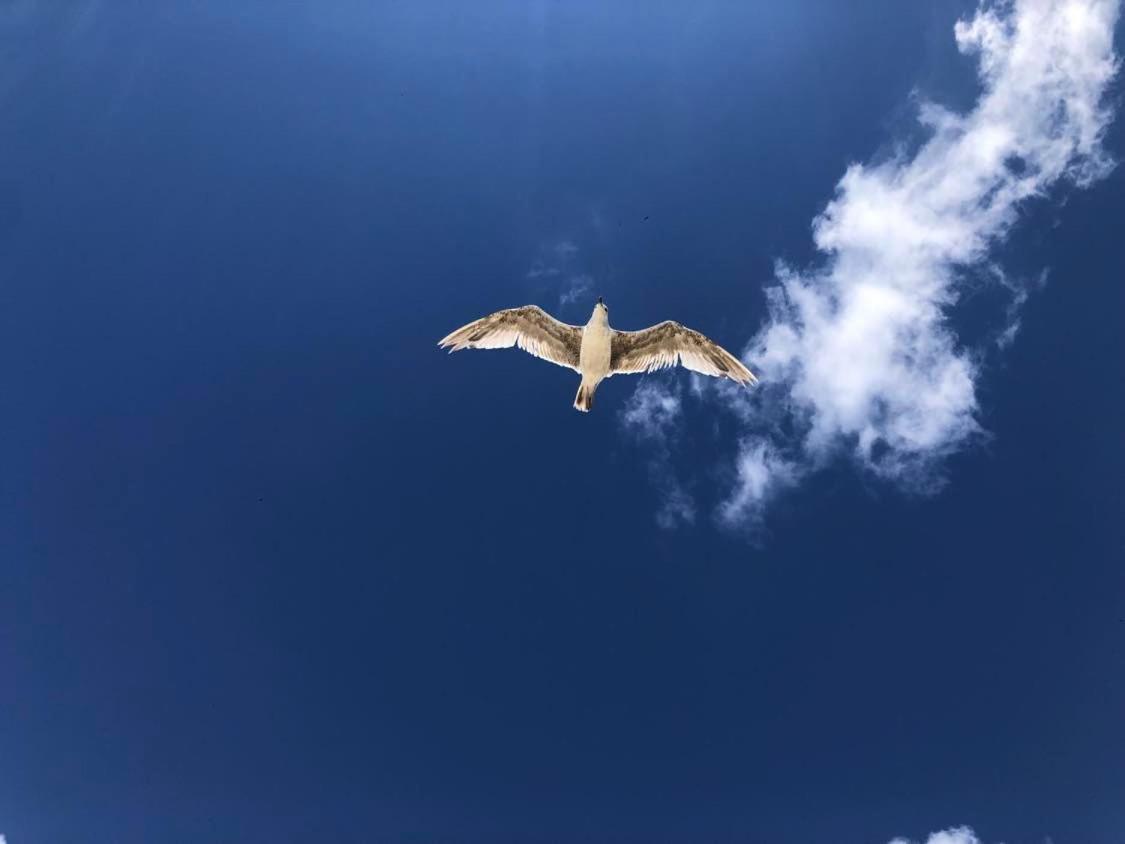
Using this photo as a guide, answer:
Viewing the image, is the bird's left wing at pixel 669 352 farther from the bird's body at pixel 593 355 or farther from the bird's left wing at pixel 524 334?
the bird's left wing at pixel 524 334

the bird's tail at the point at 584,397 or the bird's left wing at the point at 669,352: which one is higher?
the bird's left wing at the point at 669,352

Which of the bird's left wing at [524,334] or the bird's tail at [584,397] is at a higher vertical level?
the bird's left wing at [524,334]

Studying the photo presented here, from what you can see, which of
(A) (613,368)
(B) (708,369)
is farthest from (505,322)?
(B) (708,369)

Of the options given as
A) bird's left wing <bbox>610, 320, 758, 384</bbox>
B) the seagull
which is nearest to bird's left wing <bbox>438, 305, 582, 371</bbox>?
the seagull

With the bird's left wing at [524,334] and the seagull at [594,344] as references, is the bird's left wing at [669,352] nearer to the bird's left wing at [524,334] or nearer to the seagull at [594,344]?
the seagull at [594,344]

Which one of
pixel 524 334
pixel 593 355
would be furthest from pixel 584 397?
pixel 524 334

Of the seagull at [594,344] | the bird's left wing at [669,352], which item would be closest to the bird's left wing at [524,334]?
the seagull at [594,344]

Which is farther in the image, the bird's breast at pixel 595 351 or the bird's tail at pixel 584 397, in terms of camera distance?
the bird's tail at pixel 584 397

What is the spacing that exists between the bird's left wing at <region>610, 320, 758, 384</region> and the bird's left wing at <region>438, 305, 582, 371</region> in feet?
6.62

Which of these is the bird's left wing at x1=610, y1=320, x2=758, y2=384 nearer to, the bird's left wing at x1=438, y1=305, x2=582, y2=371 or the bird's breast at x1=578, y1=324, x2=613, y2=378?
the bird's breast at x1=578, y1=324, x2=613, y2=378

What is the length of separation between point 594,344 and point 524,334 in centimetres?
318

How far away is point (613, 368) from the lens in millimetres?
51656

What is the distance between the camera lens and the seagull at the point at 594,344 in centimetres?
5062

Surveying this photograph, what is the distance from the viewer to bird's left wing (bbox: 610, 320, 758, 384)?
51.2 m
